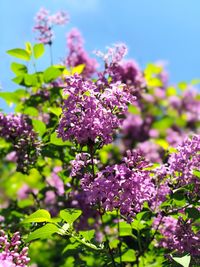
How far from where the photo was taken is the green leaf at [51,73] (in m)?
4.41

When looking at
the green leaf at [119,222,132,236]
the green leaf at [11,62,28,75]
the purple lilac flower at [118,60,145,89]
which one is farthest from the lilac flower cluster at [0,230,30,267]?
the purple lilac flower at [118,60,145,89]

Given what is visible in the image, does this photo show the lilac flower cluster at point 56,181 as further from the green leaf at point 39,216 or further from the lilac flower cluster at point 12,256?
the lilac flower cluster at point 12,256

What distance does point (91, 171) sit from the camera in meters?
2.96

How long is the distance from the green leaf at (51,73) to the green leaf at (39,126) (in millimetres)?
681

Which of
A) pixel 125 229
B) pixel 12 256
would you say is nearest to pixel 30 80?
pixel 125 229

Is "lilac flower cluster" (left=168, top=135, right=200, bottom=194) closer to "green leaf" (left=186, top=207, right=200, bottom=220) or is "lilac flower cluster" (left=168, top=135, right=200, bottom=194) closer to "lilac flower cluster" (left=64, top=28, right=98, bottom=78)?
"green leaf" (left=186, top=207, right=200, bottom=220)

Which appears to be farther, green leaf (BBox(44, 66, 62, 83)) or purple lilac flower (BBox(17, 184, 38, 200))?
purple lilac flower (BBox(17, 184, 38, 200))

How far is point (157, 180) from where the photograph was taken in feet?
10.9

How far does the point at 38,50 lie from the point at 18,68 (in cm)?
26

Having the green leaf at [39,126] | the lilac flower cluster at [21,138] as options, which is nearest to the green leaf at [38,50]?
the lilac flower cluster at [21,138]

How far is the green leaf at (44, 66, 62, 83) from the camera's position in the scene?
4414mm

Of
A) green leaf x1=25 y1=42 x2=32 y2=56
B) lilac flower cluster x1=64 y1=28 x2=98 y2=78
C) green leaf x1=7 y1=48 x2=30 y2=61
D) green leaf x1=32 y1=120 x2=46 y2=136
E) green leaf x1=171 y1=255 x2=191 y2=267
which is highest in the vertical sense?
lilac flower cluster x1=64 y1=28 x2=98 y2=78

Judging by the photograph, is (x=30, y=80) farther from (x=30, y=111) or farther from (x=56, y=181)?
(x=56, y=181)

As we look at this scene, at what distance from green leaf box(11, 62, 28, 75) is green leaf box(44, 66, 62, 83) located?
0.23m
